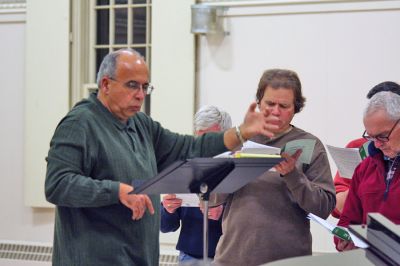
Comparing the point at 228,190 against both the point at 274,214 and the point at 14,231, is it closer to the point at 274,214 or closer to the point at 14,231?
the point at 274,214

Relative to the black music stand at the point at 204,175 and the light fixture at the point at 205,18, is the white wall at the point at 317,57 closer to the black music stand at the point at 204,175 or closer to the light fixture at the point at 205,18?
the light fixture at the point at 205,18

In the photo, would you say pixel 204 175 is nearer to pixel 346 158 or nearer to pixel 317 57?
pixel 346 158

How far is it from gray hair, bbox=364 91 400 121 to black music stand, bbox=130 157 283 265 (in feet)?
2.04

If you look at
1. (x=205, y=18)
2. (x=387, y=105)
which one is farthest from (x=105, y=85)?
(x=205, y=18)

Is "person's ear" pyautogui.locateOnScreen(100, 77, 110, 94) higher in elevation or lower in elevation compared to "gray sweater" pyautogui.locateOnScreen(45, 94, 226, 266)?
higher

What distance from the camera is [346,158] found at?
3.32m

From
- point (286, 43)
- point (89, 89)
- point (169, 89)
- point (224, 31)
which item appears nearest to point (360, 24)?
point (286, 43)

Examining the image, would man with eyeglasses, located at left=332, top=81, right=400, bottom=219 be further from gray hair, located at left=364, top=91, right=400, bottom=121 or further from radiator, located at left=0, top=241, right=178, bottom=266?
radiator, located at left=0, top=241, right=178, bottom=266

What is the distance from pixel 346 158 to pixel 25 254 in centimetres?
364

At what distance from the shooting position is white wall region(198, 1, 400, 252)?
503cm

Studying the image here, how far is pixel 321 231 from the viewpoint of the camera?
5.18m

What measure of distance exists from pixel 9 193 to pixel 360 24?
10.9 ft

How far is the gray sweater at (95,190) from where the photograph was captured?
8.50ft

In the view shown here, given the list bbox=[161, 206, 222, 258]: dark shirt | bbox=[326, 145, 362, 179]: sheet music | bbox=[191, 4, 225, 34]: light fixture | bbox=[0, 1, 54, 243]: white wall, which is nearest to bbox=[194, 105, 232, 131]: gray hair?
bbox=[161, 206, 222, 258]: dark shirt
